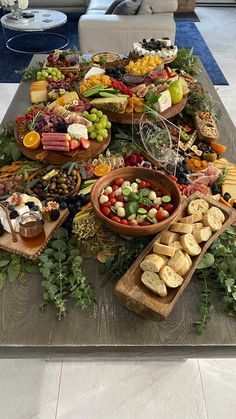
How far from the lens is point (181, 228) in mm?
1310

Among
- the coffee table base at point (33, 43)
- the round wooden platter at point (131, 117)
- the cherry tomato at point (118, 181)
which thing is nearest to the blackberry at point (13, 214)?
the cherry tomato at point (118, 181)

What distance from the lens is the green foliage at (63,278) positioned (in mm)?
1252

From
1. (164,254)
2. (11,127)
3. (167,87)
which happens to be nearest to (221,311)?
(164,254)

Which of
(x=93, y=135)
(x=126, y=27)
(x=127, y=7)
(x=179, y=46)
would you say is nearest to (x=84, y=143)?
(x=93, y=135)

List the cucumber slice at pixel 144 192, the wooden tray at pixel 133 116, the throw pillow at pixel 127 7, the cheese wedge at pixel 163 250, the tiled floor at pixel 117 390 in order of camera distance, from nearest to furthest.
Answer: the cheese wedge at pixel 163 250, the cucumber slice at pixel 144 192, the tiled floor at pixel 117 390, the wooden tray at pixel 133 116, the throw pillow at pixel 127 7

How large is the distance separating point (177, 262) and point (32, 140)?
1057 millimetres

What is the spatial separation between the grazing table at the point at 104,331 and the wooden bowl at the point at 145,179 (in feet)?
0.76

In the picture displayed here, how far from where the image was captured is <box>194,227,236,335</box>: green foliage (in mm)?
1236

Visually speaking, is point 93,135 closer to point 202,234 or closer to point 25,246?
point 25,246

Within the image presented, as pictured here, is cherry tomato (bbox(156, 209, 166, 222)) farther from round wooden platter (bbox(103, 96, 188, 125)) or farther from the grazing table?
round wooden platter (bbox(103, 96, 188, 125))

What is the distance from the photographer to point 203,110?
224cm

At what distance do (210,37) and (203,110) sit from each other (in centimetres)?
375

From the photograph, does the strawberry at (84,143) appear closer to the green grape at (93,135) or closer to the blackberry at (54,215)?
the green grape at (93,135)

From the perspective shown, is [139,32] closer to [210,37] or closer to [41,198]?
[210,37]
